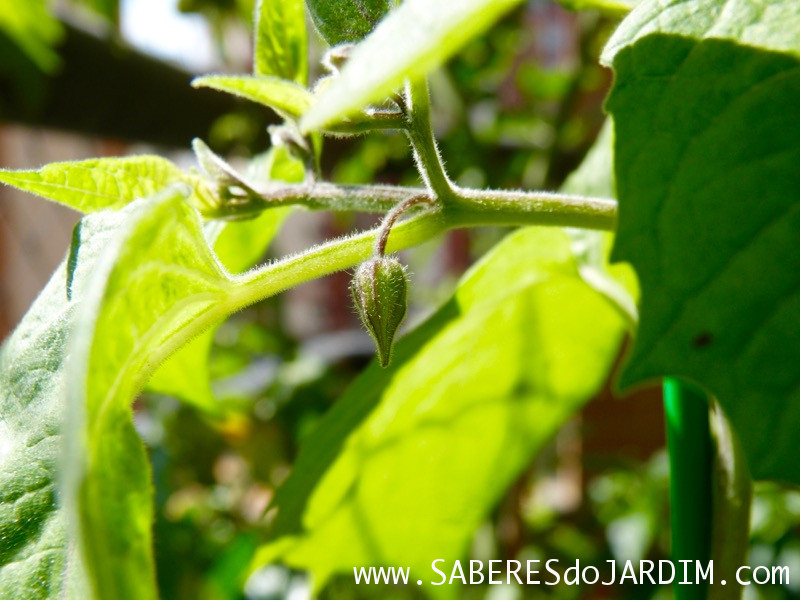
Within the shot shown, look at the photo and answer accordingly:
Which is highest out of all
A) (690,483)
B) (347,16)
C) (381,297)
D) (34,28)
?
(34,28)

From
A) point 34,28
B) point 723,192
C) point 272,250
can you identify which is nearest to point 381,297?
point 723,192

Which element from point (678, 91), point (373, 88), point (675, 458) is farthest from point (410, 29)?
point (675, 458)

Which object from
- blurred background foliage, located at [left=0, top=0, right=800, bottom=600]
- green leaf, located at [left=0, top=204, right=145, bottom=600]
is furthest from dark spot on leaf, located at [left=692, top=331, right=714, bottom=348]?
blurred background foliage, located at [left=0, top=0, right=800, bottom=600]

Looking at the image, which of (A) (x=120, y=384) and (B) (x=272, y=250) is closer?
(A) (x=120, y=384)

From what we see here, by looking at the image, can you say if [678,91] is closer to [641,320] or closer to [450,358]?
[641,320]

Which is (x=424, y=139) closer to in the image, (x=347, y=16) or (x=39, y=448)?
(x=347, y=16)

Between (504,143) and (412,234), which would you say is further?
(504,143)

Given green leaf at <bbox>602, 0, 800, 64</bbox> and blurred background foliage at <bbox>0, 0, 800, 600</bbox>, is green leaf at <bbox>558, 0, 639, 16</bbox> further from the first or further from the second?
blurred background foliage at <bbox>0, 0, 800, 600</bbox>
